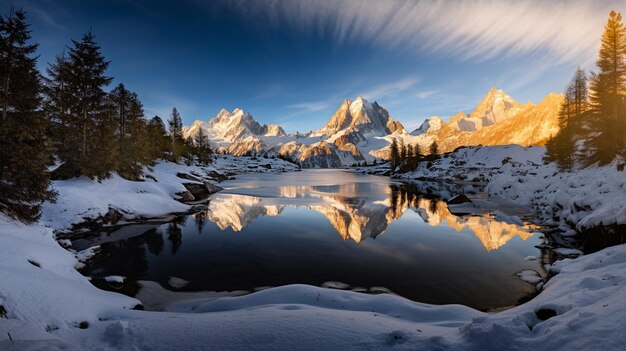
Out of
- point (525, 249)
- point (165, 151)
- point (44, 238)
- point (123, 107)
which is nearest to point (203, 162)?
point (165, 151)

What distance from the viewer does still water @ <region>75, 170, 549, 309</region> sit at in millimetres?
10773

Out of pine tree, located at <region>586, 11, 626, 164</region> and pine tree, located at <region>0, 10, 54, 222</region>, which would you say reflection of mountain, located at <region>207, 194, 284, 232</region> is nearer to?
pine tree, located at <region>0, 10, 54, 222</region>

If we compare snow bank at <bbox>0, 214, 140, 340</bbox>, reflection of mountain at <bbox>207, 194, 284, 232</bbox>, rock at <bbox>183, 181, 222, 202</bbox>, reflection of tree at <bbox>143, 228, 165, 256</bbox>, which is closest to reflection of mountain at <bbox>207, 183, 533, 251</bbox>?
reflection of mountain at <bbox>207, 194, 284, 232</bbox>

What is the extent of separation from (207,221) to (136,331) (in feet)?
57.5

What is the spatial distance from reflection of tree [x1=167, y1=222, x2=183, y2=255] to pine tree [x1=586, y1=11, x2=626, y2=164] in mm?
39697

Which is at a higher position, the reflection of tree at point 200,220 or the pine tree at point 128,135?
the pine tree at point 128,135

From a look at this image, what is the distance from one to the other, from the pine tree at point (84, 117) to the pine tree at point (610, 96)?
50.3 metres

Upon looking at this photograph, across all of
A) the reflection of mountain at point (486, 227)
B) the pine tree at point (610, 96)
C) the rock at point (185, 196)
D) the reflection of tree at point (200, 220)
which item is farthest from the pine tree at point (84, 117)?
the pine tree at point (610, 96)

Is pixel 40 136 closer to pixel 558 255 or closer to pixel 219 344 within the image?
pixel 219 344

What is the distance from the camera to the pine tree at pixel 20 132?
1309 centimetres

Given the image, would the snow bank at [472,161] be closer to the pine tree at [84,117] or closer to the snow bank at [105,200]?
the snow bank at [105,200]

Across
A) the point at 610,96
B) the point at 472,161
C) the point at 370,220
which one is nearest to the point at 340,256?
the point at 370,220

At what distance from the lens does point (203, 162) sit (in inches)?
4417

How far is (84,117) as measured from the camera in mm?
27688
